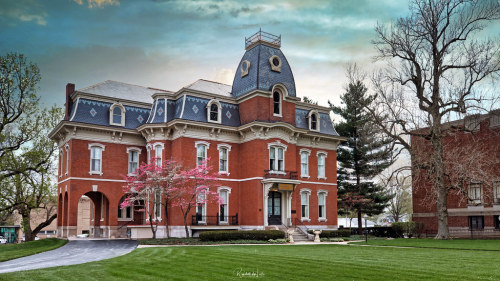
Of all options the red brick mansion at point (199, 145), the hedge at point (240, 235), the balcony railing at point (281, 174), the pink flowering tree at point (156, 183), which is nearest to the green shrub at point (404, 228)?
the red brick mansion at point (199, 145)

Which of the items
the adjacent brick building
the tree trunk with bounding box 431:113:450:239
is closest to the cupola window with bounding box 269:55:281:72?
the tree trunk with bounding box 431:113:450:239

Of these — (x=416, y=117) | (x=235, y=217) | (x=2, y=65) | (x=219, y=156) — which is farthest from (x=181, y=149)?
(x=416, y=117)

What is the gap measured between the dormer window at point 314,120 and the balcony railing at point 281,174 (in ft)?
16.5

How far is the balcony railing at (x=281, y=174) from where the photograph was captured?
107 feet

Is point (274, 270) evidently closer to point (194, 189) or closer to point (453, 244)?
point (453, 244)

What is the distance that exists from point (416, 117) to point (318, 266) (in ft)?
67.1

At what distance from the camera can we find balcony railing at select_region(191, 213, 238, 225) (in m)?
31.5

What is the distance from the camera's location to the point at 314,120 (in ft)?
125

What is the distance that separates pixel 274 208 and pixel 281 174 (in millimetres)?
2722

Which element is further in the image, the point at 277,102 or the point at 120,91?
the point at 120,91

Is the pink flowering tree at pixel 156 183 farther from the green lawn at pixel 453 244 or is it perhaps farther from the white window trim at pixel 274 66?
Answer: the green lawn at pixel 453 244

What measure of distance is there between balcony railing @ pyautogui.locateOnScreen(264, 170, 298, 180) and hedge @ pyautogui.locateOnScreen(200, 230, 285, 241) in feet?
15.3

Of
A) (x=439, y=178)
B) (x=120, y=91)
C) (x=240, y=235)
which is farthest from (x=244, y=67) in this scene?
(x=439, y=178)

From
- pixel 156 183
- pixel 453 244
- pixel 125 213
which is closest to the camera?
pixel 453 244
